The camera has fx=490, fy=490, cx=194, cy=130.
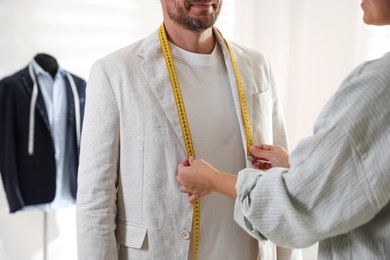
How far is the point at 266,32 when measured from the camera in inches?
155

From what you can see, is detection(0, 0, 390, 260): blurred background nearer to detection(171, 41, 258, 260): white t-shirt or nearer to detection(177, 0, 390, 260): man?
detection(171, 41, 258, 260): white t-shirt

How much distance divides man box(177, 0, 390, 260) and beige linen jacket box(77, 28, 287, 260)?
421 mm

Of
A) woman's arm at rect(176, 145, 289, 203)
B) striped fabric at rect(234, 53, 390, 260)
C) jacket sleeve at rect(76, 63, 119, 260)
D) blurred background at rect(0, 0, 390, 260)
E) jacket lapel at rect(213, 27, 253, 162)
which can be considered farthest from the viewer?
blurred background at rect(0, 0, 390, 260)

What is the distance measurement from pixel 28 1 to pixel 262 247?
176cm

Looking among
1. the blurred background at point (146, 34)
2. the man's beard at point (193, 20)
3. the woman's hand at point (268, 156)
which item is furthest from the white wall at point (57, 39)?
the woman's hand at point (268, 156)

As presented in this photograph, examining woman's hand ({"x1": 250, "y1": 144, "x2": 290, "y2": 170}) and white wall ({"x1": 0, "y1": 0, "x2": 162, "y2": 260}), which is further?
white wall ({"x1": 0, "y1": 0, "x2": 162, "y2": 260})

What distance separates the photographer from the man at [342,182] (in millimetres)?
1021

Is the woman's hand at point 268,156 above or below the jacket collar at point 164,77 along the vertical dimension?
below

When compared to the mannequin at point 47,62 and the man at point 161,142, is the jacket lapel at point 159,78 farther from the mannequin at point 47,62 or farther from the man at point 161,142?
the mannequin at point 47,62

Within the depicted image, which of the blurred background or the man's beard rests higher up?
the man's beard

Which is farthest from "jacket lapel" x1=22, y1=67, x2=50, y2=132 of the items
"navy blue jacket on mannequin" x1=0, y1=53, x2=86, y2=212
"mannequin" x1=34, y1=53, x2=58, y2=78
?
"mannequin" x1=34, y1=53, x2=58, y2=78

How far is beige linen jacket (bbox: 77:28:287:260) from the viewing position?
157cm

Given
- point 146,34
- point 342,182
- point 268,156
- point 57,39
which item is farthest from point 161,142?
point 146,34

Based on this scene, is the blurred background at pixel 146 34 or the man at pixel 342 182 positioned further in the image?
the blurred background at pixel 146 34
